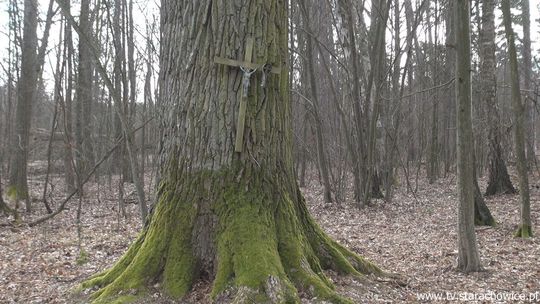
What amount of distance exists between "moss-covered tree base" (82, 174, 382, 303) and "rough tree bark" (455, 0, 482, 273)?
1924 millimetres

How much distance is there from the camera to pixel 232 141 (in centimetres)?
380

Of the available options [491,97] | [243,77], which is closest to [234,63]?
[243,77]

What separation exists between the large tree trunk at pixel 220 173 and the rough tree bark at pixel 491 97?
8.88m

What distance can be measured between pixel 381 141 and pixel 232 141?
1009 centimetres

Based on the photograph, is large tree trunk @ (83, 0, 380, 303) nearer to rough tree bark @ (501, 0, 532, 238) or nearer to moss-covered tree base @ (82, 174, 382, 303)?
moss-covered tree base @ (82, 174, 382, 303)

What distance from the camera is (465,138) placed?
4.81 m

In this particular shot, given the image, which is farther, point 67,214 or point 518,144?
point 67,214

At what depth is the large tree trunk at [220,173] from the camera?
367 cm

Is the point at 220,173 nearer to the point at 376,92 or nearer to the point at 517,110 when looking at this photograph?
the point at 517,110

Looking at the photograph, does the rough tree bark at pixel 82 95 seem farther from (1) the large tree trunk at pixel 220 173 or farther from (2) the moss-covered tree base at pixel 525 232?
(2) the moss-covered tree base at pixel 525 232

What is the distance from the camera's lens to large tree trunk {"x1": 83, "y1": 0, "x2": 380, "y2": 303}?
367 cm

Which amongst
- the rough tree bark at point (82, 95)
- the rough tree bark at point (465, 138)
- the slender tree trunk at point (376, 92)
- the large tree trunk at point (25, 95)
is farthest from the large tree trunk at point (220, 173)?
the rough tree bark at point (82, 95)

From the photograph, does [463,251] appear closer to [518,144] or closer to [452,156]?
[518,144]

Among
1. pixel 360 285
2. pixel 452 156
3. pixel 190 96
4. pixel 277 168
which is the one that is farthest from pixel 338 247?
pixel 452 156
